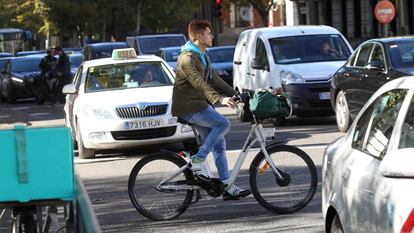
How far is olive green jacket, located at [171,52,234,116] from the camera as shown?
8336 mm

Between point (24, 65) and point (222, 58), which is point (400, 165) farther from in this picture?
point (24, 65)

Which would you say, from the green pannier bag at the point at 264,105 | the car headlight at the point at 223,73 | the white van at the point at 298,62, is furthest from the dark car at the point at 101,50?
the green pannier bag at the point at 264,105

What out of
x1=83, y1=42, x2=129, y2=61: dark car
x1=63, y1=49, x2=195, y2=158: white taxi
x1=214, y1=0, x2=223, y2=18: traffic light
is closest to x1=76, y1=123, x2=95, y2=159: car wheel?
x1=63, y1=49, x2=195, y2=158: white taxi

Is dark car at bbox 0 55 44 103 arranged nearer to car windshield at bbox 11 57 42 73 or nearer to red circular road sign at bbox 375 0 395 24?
car windshield at bbox 11 57 42 73

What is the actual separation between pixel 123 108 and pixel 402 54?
452 centimetres

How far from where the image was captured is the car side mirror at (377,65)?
14366 millimetres

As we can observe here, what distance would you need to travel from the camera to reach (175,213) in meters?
8.68

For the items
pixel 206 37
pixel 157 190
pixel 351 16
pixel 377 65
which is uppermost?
pixel 206 37

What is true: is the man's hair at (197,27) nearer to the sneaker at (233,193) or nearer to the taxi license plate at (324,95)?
the sneaker at (233,193)

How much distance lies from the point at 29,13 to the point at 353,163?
74782 mm

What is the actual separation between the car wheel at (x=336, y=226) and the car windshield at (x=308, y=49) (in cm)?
1212

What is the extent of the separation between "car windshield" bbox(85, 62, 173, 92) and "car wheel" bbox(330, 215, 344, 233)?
884cm

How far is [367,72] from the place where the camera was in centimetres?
1480

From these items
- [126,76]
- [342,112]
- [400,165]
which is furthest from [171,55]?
[400,165]
